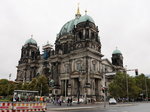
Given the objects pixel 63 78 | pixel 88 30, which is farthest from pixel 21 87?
pixel 88 30

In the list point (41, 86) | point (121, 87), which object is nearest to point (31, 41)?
point (41, 86)

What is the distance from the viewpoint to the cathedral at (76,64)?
6294 cm

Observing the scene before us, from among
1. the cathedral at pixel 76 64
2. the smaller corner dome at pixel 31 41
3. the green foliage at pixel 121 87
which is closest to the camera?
the cathedral at pixel 76 64

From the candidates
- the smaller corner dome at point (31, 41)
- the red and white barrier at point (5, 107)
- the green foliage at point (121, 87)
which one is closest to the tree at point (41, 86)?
the green foliage at point (121, 87)

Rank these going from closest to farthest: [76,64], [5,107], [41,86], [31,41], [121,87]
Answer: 1. [5,107]
2. [121,87]
3. [41,86]
4. [76,64]
5. [31,41]

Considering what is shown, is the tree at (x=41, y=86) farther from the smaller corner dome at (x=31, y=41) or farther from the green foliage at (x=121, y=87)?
the smaller corner dome at (x=31, y=41)

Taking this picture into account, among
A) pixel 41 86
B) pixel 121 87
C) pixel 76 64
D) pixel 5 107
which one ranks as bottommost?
pixel 5 107

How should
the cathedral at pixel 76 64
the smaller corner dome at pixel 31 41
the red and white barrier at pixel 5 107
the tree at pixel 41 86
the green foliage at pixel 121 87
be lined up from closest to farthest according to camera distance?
the red and white barrier at pixel 5 107, the cathedral at pixel 76 64, the green foliage at pixel 121 87, the tree at pixel 41 86, the smaller corner dome at pixel 31 41

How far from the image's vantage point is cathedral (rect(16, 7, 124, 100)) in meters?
62.9

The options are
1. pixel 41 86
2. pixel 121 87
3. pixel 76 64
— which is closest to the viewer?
pixel 121 87

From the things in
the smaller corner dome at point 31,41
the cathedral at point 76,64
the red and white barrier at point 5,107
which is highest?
the smaller corner dome at point 31,41

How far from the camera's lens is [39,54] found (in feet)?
302

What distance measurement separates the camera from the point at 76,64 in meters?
66.4

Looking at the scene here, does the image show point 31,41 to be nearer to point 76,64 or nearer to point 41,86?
point 41,86
